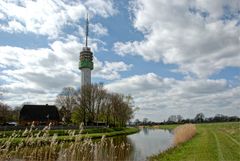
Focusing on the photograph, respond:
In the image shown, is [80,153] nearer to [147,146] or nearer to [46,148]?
[46,148]

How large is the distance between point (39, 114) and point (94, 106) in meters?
16.4

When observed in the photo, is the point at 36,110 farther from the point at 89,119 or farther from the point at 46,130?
the point at 46,130

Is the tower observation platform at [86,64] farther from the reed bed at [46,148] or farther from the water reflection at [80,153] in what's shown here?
the reed bed at [46,148]

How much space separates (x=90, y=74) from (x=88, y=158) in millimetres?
105489

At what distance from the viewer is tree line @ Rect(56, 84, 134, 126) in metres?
76.9

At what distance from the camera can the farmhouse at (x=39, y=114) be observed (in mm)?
84125

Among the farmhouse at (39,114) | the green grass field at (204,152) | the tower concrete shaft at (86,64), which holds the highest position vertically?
the tower concrete shaft at (86,64)

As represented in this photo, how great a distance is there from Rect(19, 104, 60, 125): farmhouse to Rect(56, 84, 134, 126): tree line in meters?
2.69

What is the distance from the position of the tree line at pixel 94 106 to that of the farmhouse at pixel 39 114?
106 inches

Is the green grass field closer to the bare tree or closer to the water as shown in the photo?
the water

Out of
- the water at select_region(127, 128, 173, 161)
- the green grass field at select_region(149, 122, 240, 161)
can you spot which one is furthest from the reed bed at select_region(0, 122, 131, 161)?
the water at select_region(127, 128, 173, 161)

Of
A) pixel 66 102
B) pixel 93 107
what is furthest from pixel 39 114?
pixel 93 107

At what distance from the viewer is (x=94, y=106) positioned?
254 ft

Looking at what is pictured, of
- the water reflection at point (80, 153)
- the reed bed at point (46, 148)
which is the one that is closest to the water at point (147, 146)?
the water reflection at point (80, 153)
